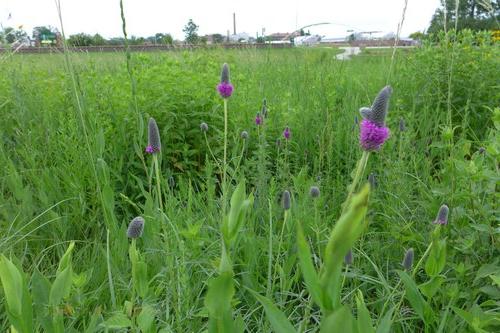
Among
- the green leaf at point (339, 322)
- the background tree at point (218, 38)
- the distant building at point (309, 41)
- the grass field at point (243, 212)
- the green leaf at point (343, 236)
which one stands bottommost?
the grass field at point (243, 212)

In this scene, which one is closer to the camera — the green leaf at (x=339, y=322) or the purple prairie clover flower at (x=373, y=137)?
the green leaf at (x=339, y=322)

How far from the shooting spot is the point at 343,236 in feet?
1.58

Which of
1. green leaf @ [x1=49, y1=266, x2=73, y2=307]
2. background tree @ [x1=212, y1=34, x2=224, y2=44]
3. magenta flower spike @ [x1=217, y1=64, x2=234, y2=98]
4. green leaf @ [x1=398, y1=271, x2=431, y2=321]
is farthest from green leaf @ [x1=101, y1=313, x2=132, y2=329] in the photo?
background tree @ [x1=212, y1=34, x2=224, y2=44]

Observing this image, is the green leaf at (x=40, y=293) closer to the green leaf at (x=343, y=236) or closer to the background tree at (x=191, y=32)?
the green leaf at (x=343, y=236)

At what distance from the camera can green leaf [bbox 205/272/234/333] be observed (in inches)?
28.6

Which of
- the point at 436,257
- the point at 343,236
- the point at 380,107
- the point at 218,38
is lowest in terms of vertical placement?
the point at 436,257

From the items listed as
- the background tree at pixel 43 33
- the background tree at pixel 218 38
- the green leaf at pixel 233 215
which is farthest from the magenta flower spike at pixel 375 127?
the background tree at pixel 218 38

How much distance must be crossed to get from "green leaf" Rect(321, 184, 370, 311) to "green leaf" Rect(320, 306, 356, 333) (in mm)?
29

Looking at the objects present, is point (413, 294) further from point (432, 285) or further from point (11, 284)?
point (11, 284)

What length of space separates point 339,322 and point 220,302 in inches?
10.0

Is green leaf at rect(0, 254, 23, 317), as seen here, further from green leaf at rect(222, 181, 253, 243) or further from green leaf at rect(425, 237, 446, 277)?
green leaf at rect(425, 237, 446, 277)

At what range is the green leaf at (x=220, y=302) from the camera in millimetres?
727

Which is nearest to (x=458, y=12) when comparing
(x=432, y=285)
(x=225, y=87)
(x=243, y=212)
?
(x=225, y=87)

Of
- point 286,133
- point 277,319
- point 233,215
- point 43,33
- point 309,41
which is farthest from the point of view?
point 309,41
